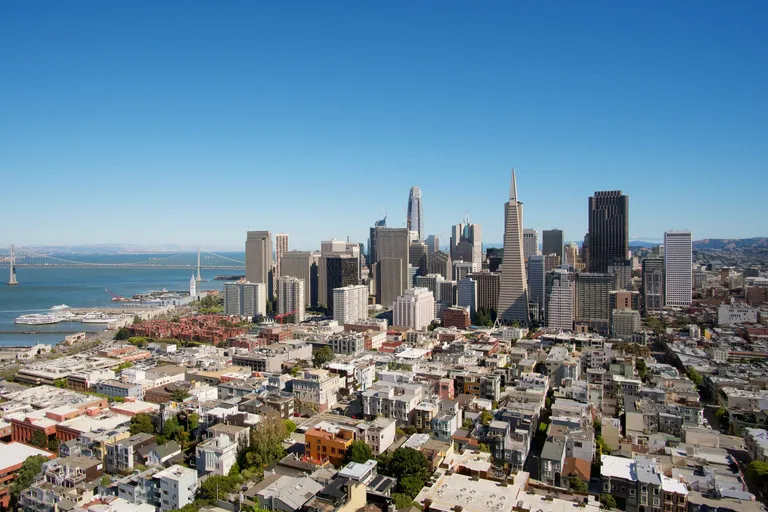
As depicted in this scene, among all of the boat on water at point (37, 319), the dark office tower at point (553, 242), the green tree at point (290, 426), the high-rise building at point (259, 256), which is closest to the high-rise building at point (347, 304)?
the high-rise building at point (259, 256)

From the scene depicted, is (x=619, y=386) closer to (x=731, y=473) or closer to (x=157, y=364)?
(x=731, y=473)

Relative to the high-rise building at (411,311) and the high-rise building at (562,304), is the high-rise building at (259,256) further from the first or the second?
the high-rise building at (562,304)

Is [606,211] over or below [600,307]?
over

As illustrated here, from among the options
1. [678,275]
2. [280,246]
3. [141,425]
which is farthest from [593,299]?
[280,246]

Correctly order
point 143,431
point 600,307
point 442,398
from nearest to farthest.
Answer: point 143,431, point 442,398, point 600,307

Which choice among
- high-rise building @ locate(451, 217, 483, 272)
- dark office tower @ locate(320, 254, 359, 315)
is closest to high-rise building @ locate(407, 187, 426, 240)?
high-rise building @ locate(451, 217, 483, 272)

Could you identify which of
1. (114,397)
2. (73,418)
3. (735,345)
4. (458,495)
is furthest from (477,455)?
(735,345)
